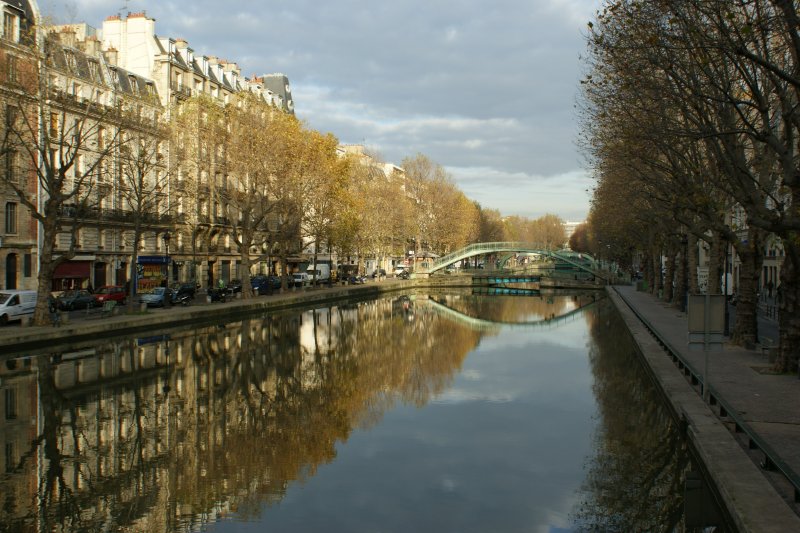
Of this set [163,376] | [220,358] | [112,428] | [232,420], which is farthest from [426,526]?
[220,358]

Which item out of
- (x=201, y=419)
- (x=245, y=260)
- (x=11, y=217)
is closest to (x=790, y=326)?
(x=201, y=419)

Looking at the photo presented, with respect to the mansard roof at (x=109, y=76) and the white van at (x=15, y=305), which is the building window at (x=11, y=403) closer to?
the white van at (x=15, y=305)

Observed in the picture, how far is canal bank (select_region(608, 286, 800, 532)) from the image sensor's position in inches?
343

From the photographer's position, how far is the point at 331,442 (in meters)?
14.3

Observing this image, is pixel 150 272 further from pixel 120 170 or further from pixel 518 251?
pixel 518 251

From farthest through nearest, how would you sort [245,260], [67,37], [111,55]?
[111,55]
[245,260]
[67,37]

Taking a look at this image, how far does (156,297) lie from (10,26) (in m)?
17.2

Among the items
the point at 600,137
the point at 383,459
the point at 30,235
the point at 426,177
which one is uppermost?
the point at 426,177

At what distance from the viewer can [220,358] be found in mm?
25062

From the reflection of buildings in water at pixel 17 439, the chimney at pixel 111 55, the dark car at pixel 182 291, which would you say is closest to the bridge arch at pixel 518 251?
the chimney at pixel 111 55

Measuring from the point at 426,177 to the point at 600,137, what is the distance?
66.2 m

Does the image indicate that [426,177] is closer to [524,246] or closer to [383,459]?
[524,246]

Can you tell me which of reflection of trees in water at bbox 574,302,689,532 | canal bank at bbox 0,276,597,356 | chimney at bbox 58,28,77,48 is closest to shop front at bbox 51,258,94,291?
canal bank at bbox 0,276,597,356

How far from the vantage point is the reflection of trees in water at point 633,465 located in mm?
10141
